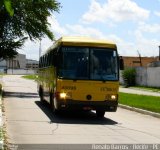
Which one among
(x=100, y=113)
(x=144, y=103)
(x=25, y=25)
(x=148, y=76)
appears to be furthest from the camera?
(x=148, y=76)

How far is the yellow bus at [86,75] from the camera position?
1644cm

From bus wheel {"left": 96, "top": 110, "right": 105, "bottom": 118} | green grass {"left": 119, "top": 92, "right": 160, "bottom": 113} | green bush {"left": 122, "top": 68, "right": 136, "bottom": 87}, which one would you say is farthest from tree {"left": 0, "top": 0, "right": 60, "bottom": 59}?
green bush {"left": 122, "top": 68, "right": 136, "bottom": 87}

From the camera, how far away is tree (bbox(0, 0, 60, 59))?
121 feet

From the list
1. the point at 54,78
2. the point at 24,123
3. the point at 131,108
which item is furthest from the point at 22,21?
the point at 24,123

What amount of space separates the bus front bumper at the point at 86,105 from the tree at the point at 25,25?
2107 cm

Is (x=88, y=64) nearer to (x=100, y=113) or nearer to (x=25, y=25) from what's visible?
(x=100, y=113)

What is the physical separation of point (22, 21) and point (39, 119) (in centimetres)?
2160

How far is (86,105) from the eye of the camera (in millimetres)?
16469

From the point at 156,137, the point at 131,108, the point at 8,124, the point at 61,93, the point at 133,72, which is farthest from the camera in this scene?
the point at 133,72

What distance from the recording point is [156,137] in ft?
41.4

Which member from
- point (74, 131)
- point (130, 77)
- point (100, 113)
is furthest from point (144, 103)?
point (130, 77)

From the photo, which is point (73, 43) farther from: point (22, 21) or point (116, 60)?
point (22, 21)

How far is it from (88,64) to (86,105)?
143 centimetres

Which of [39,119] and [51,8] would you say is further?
[51,8]
